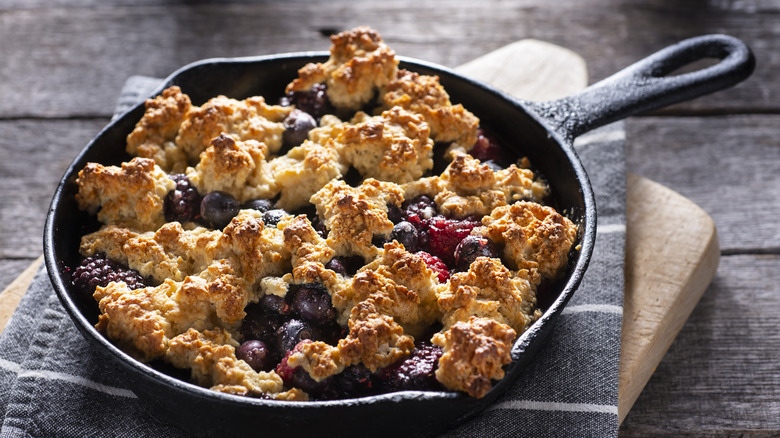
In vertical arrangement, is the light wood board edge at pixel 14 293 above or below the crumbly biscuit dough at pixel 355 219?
below

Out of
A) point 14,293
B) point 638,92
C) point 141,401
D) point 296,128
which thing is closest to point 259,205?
point 296,128

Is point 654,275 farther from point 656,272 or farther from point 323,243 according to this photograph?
point 323,243

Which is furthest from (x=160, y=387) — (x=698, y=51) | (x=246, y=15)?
(x=246, y=15)

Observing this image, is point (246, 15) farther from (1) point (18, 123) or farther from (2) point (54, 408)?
(2) point (54, 408)

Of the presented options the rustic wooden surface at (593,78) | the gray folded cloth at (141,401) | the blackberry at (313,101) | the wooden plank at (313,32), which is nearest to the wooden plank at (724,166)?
the rustic wooden surface at (593,78)

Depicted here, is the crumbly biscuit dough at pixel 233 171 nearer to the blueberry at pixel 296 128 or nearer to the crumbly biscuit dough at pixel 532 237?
A: the blueberry at pixel 296 128

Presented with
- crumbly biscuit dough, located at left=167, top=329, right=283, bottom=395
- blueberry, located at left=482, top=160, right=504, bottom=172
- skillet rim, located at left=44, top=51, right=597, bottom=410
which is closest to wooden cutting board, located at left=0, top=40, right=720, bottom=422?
skillet rim, located at left=44, top=51, right=597, bottom=410

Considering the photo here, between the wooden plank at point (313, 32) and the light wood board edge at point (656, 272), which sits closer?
the light wood board edge at point (656, 272)

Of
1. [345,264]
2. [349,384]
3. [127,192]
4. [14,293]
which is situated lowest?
[14,293]
